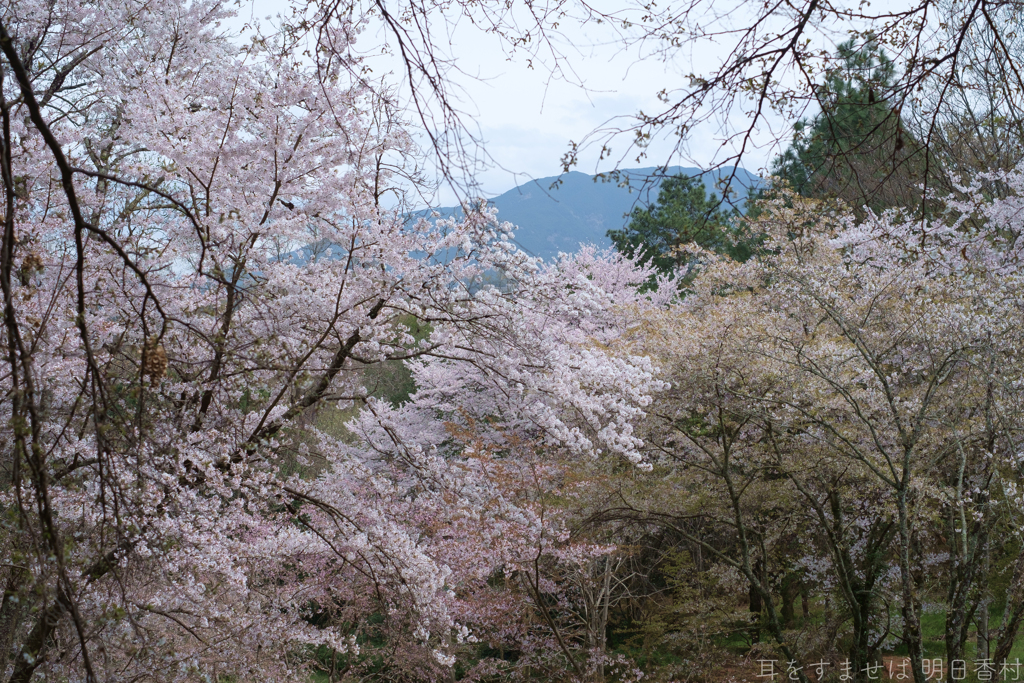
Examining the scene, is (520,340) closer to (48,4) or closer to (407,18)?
(407,18)

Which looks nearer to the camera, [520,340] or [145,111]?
[145,111]

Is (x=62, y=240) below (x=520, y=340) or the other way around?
the other way around

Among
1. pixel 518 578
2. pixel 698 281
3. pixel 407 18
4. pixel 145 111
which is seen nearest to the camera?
pixel 407 18

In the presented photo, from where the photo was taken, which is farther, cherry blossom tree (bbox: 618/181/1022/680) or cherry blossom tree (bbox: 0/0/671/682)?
cherry blossom tree (bbox: 618/181/1022/680)

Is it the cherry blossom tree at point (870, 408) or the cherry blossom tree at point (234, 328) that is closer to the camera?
the cherry blossom tree at point (234, 328)

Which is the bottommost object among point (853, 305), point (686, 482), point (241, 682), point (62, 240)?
point (241, 682)

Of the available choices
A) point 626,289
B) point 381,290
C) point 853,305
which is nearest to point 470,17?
point 381,290

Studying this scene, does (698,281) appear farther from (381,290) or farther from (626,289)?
(381,290)

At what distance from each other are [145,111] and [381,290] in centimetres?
213

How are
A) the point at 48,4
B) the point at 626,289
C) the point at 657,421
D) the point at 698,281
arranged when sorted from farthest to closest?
the point at 626,289 → the point at 698,281 → the point at 657,421 → the point at 48,4

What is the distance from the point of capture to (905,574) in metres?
6.22

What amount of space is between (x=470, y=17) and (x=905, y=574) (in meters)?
6.10

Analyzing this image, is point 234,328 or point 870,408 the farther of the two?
point 870,408

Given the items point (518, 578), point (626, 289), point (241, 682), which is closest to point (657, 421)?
point (518, 578)
